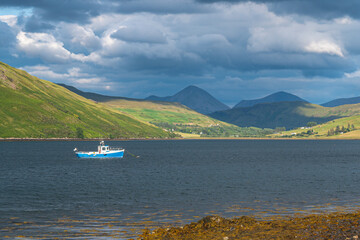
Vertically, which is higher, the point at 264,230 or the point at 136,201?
the point at 264,230

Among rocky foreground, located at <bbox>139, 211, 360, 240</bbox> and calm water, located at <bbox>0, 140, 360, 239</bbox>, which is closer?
rocky foreground, located at <bbox>139, 211, 360, 240</bbox>

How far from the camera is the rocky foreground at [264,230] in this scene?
117ft

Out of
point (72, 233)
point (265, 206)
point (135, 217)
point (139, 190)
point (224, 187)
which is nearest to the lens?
point (72, 233)

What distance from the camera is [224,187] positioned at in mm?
88562

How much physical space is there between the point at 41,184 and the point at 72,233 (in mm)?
54230

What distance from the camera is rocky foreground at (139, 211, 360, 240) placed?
35.8m

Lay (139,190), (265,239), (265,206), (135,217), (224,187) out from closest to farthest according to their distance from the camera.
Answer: (265,239), (135,217), (265,206), (139,190), (224,187)

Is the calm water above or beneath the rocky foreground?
beneath

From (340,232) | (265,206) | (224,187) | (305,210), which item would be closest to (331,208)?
(305,210)

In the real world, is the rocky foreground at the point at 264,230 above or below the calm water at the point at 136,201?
above

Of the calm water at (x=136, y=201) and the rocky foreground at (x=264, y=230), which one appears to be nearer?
Result: the rocky foreground at (x=264, y=230)

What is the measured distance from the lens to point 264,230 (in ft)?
127

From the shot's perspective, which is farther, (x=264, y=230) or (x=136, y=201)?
(x=136, y=201)

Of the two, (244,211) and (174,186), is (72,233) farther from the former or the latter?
(174,186)
